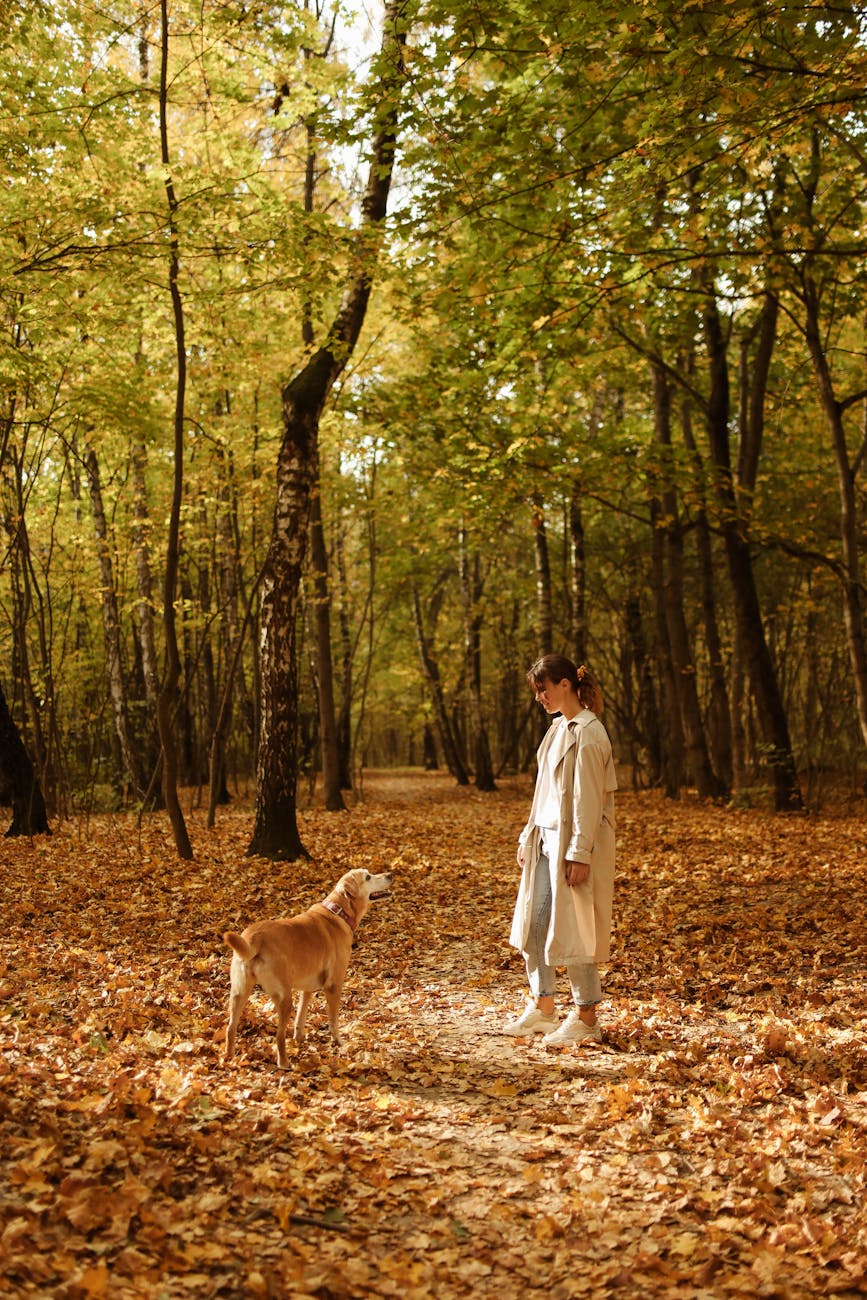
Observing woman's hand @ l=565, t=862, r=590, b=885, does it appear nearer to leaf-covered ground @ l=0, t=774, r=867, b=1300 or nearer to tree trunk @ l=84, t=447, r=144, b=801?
leaf-covered ground @ l=0, t=774, r=867, b=1300

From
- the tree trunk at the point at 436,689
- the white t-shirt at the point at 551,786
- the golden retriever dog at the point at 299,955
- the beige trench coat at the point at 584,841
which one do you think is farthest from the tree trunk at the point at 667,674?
the golden retriever dog at the point at 299,955

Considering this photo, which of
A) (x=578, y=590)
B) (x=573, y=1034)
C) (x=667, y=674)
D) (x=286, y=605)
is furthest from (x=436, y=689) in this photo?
(x=573, y=1034)

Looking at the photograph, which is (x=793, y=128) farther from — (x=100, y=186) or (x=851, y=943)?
(x=100, y=186)

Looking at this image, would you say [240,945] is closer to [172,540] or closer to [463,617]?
[172,540]

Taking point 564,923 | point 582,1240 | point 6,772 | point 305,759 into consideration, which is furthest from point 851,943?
point 305,759

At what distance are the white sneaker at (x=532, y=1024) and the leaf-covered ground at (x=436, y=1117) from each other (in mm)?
103

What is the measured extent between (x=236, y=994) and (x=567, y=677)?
8.15ft

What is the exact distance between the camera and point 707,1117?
4320mm

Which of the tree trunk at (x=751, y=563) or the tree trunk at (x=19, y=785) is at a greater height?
the tree trunk at (x=751, y=563)

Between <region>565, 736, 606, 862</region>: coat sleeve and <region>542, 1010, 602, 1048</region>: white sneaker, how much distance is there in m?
1.06

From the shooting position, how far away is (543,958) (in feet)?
17.9

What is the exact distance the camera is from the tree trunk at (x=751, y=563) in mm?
14930

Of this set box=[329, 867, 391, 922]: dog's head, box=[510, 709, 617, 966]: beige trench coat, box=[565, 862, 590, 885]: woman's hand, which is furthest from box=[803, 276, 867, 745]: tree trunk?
box=[329, 867, 391, 922]: dog's head

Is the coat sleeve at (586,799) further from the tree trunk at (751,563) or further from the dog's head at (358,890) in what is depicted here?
the tree trunk at (751,563)
